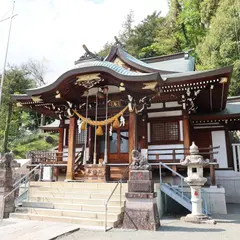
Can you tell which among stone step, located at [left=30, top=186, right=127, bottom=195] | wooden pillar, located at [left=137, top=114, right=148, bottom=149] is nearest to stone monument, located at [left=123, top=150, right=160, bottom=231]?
stone step, located at [left=30, top=186, right=127, bottom=195]

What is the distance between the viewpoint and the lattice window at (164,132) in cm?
1011

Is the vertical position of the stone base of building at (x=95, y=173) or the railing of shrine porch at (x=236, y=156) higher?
the railing of shrine porch at (x=236, y=156)

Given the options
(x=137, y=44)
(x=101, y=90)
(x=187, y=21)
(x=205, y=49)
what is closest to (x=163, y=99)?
(x=101, y=90)

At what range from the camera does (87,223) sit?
598 cm

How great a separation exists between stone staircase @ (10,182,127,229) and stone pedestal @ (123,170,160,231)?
1.55ft

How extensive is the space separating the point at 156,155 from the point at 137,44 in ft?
99.1

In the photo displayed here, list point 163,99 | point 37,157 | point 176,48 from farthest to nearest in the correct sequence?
1. point 176,48
2. point 37,157
3. point 163,99

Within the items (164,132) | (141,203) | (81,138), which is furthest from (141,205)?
(81,138)

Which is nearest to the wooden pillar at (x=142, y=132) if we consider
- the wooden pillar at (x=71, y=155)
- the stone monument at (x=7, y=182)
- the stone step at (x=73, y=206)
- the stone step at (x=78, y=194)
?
the wooden pillar at (x=71, y=155)

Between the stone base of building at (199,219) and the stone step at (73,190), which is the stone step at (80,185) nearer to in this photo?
the stone step at (73,190)

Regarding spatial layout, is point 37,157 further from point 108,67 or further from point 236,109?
point 236,109

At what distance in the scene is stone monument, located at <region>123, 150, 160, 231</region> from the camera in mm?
5594

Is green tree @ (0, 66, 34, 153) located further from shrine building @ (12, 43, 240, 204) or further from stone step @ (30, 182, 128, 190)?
stone step @ (30, 182, 128, 190)

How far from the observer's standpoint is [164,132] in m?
10.3
